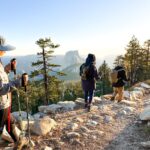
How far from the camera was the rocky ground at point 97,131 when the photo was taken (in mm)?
8086

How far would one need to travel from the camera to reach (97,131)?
9148 millimetres

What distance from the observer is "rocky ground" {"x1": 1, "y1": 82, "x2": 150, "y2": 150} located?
8.09 m

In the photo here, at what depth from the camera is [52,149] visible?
25.6 ft

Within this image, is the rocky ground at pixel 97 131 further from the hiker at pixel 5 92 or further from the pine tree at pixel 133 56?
the pine tree at pixel 133 56

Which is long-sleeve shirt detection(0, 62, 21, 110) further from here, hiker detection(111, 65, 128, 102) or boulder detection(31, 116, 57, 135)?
hiker detection(111, 65, 128, 102)

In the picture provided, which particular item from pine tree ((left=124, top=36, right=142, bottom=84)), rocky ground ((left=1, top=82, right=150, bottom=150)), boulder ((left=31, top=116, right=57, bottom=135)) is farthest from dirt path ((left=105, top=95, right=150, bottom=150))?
pine tree ((left=124, top=36, right=142, bottom=84))

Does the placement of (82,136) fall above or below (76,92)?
above

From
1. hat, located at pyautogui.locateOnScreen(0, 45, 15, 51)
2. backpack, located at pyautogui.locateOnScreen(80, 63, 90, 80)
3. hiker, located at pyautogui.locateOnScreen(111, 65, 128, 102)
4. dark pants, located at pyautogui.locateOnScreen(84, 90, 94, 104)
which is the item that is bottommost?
dark pants, located at pyautogui.locateOnScreen(84, 90, 94, 104)

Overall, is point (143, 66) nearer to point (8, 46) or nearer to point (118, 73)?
point (118, 73)

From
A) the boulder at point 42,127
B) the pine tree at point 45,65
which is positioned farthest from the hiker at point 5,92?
the pine tree at point 45,65

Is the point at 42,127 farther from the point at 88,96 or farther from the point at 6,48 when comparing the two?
the point at 88,96

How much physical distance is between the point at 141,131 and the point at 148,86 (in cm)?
1074

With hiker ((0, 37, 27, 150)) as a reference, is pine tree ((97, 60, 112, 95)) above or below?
below

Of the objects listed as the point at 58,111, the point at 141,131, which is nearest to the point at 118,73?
the point at 58,111
